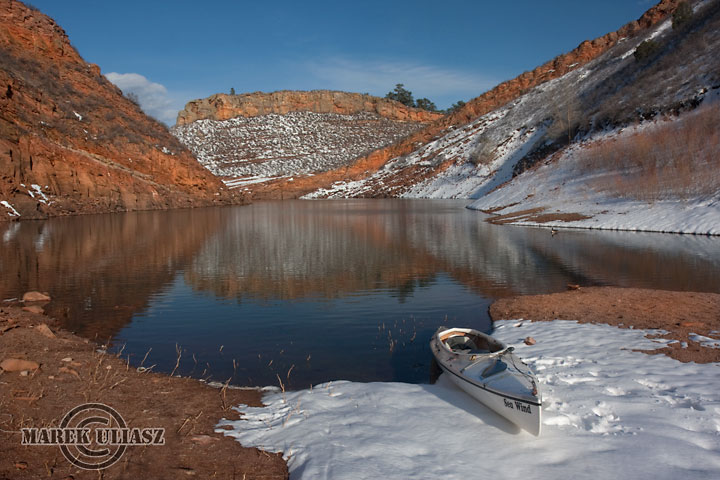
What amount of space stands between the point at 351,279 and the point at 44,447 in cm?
1301

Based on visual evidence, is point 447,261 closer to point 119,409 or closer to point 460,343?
point 460,343

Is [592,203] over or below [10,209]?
below

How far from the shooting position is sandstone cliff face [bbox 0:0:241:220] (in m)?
42.8

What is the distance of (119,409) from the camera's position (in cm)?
686

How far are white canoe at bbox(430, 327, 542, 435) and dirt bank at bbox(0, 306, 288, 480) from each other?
295 cm

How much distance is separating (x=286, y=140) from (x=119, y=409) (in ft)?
433

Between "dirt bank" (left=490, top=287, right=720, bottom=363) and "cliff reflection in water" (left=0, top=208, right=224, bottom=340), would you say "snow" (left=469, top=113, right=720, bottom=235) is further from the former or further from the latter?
"cliff reflection in water" (left=0, top=208, right=224, bottom=340)

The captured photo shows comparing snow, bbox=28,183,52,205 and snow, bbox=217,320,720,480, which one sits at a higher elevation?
snow, bbox=28,183,52,205

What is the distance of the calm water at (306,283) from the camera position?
1044cm

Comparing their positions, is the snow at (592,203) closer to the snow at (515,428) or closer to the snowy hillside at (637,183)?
the snowy hillside at (637,183)

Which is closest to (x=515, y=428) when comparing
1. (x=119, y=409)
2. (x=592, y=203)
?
(x=119, y=409)

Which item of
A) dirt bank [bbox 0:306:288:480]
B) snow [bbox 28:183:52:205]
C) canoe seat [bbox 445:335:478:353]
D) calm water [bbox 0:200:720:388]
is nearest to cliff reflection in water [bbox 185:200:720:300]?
calm water [bbox 0:200:720:388]

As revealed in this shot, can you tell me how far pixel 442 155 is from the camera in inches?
3679

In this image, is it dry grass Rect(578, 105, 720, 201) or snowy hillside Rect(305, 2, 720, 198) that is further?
snowy hillside Rect(305, 2, 720, 198)
